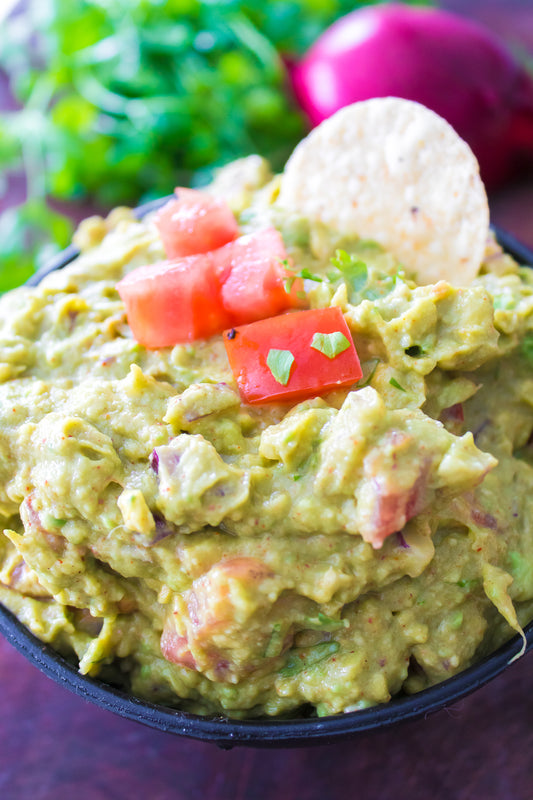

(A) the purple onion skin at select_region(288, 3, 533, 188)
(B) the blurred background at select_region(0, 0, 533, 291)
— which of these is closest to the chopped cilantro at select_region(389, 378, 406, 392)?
(B) the blurred background at select_region(0, 0, 533, 291)

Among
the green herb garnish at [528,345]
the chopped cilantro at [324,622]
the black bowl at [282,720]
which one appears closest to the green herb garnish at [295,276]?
the green herb garnish at [528,345]

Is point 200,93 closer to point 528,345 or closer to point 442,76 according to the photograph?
point 442,76

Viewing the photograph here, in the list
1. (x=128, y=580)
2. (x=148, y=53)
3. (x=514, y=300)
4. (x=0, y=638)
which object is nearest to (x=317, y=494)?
(x=128, y=580)

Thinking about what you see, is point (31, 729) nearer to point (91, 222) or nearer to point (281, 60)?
point (91, 222)

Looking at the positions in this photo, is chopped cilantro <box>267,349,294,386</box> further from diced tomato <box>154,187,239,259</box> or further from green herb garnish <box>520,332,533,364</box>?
green herb garnish <box>520,332,533,364</box>

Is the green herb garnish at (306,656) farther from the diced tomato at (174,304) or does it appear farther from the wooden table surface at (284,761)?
the diced tomato at (174,304)

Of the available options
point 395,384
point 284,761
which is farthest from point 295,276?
point 284,761

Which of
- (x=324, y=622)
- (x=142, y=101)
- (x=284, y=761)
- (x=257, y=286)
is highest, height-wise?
(x=257, y=286)
